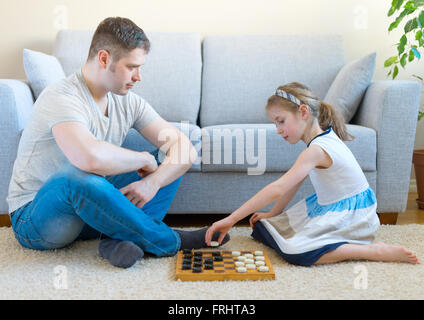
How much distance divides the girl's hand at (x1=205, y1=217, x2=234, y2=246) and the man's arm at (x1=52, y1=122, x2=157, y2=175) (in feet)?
1.14

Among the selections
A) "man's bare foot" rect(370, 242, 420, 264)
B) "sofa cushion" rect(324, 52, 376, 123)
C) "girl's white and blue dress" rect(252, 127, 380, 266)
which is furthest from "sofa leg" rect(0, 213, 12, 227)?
"sofa cushion" rect(324, 52, 376, 123)

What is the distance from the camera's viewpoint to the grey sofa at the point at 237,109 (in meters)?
1.77

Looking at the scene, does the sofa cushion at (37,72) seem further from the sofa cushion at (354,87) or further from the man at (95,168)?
the sofa cushion at (354,87)

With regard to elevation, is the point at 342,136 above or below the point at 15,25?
below

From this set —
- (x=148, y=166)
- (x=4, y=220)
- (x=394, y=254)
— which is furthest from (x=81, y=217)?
(x=394, y=254)

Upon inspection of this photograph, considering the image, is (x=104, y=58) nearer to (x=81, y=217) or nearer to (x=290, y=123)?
(x=81, y=217)

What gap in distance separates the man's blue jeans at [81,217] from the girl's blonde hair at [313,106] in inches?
22.3

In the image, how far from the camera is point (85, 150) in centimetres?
121

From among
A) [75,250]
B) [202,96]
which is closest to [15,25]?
[202,96]

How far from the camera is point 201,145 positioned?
70.3 inches

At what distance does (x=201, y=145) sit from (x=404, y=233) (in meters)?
0.86

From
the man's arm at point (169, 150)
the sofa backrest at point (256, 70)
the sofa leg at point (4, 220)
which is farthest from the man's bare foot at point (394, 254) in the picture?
the sofa leg at point (4, 220)

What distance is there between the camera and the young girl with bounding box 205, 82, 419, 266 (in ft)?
4.42
